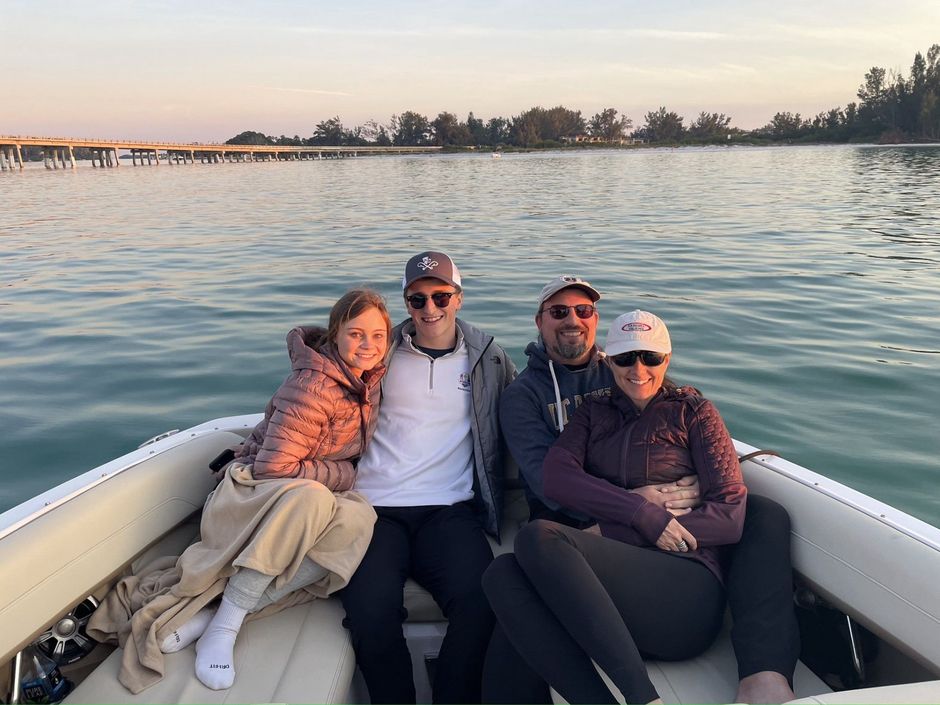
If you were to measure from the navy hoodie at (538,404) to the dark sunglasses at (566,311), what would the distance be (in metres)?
0.16

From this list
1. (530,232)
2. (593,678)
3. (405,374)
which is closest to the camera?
(593,678)

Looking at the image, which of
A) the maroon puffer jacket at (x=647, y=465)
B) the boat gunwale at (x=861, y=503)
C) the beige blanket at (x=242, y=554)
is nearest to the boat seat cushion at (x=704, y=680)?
→ the maroon puffer jacket at (x=647, y=465)

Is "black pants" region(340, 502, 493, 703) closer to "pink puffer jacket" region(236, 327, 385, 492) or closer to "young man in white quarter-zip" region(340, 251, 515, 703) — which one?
"young man in white quarter-zip" region(340, 251, 515, 703)

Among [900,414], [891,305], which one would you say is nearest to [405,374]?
[900,414]

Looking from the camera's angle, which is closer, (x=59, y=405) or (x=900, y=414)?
(x=900, y=414)

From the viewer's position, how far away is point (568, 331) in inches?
104

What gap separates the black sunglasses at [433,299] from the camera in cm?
271

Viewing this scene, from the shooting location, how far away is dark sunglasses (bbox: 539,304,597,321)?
263 centimetres

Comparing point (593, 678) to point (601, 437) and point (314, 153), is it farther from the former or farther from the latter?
point (314, 153)

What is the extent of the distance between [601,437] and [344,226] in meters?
13.9

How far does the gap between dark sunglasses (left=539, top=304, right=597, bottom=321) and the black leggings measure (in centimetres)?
87

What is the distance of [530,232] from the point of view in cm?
1367

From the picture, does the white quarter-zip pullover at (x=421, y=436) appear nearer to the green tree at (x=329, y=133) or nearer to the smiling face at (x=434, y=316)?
the smiling face at (x=434, y=316)

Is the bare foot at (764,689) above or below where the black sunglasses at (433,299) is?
below
